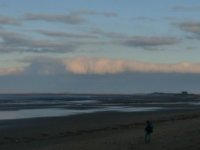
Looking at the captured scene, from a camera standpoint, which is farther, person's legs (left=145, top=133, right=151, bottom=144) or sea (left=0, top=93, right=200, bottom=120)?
sea (left=0, top=93, right=200, bottom=120)

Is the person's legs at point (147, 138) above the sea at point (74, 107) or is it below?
below

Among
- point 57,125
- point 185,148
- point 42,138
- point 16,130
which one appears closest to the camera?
point 185,148

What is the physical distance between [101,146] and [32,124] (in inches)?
848

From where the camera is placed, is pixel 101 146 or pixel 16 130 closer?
pixel 101 146

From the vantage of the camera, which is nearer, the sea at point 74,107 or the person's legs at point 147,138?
the person's legs at point 147,138

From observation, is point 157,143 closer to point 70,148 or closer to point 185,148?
point 185,148

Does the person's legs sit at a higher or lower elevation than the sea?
lower

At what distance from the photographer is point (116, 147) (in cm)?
2538

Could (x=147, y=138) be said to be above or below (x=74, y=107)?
below

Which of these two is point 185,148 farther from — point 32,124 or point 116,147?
point 32,124

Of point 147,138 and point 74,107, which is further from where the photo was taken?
point 74,107

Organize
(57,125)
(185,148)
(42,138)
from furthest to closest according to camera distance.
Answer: (57,125) → (42,138) → (185,148)

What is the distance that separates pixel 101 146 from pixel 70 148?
1.53 m

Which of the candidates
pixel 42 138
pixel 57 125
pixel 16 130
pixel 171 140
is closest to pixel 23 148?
pixel 42 138
